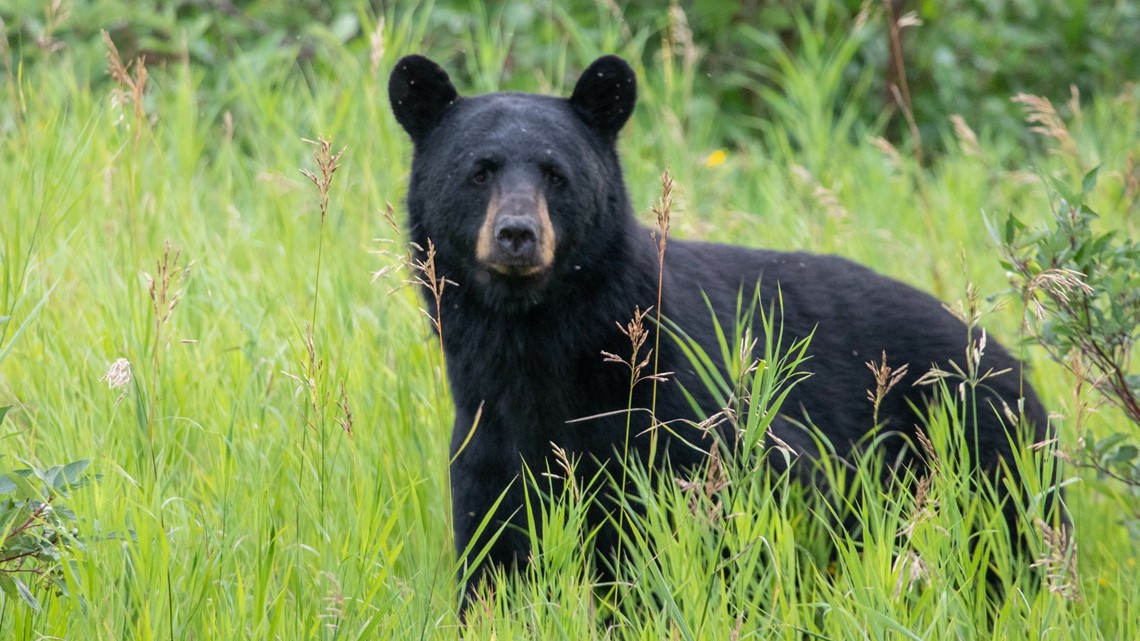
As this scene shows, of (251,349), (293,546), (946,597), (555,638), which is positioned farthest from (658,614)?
(251,349)

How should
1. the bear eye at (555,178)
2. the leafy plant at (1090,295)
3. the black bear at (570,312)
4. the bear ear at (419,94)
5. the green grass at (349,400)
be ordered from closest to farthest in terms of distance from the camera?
1. the green grass at (349,400)
2. the leafy plant at (1090,295)
3. the black bear at (570,312)
4. the bear eye at (555,178)
5. the bear ear at (419,94)

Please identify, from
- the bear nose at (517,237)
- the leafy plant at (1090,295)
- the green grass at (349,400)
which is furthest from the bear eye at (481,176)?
the leafy plant at (1090,295)

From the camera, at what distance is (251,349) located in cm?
406

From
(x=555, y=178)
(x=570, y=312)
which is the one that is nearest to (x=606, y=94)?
(x=555, y=178)

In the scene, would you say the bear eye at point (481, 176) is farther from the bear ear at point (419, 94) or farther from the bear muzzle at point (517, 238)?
the bear ear at point (419, 94)

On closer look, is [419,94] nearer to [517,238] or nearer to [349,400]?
[517,238]

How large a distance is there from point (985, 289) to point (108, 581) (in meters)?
3.92

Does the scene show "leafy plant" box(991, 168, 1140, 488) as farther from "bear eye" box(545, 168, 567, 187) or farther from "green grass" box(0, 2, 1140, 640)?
"bear eye" box(545, 168, 567, 187)

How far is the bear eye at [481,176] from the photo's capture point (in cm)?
357

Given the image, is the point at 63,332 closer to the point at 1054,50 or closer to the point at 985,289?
the point at 985,289

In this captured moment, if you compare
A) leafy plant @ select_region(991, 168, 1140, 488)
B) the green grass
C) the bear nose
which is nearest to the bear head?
the bear nose

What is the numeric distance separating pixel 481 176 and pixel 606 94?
0.50 meters

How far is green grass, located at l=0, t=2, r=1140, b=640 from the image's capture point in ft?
8.59

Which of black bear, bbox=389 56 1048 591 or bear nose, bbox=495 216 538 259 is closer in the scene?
bear nose, bbox=495 216 538 259
